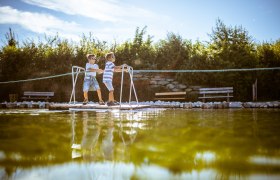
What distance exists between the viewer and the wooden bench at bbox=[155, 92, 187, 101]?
10.7 metres

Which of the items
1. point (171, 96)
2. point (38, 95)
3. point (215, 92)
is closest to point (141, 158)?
point (215, 92)

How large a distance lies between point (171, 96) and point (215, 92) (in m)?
1.87

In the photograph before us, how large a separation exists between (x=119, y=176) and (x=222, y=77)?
10.1 metres

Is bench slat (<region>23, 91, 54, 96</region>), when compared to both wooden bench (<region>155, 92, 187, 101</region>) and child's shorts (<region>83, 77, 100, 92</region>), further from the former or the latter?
wooden bench (<region>155, 92, 187, 101</region>)

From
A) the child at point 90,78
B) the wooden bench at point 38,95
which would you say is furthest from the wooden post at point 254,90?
the wooden bench at point 38,95

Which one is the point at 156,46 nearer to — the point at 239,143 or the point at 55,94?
the point at 55,94

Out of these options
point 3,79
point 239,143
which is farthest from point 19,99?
point 239,143

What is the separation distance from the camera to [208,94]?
11133 mm

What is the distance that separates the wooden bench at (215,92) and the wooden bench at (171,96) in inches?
27.7

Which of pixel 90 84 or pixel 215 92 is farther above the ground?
pixel 90 84

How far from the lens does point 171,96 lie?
→ 11.4m

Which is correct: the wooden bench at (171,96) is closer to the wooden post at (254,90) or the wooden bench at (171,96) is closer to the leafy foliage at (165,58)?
the leafy foliage at (165,58)

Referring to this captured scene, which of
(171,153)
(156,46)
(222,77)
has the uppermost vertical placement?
(156,46)

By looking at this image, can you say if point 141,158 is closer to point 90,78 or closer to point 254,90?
point 90,78
